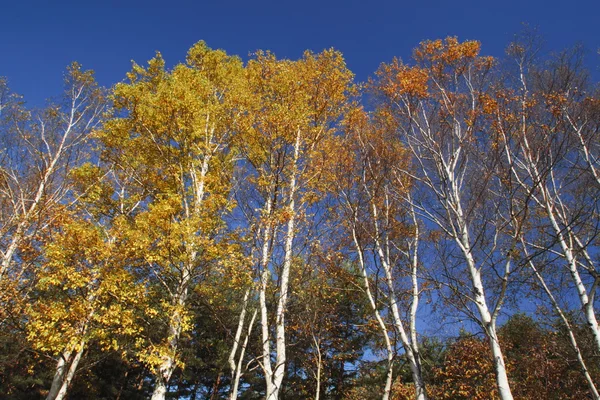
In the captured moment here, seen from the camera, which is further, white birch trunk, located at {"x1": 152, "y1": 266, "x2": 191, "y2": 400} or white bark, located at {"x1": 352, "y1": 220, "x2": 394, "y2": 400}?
white bark, located at {"x1": 352, "y1": 220, "x2": 394, "y2": 400}

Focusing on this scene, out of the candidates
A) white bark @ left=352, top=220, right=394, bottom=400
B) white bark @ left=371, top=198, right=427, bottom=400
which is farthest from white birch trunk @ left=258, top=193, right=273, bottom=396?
white bark @ left=371, top=198, right=427, bottom=400

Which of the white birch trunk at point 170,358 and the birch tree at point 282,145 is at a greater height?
the birch tree at point 282,145

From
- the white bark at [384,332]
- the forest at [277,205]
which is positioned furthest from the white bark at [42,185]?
the white bark at [384,332]

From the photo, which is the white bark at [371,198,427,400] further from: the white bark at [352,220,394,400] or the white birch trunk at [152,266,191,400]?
the white birch trunk at [152,266,191,400]

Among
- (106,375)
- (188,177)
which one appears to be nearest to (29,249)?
(188,177)

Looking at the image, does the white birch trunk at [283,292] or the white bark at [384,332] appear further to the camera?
the white bark at [384,332]

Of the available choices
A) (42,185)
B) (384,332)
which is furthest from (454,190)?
(42,185)

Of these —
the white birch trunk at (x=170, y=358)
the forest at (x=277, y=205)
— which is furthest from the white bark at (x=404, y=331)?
the white birch trunk at (x=170, y=358)

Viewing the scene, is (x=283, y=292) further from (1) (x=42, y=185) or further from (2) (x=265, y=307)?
(1) (x=42, y=185)

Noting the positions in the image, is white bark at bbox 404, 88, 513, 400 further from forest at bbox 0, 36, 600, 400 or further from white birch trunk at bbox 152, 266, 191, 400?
white birch trunk at bbox 152, 266, 191, 400

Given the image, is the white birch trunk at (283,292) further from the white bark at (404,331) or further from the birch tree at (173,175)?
the white bark at (404,331)

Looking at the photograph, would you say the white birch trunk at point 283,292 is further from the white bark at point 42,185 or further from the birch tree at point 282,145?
the white bark at point 42,185

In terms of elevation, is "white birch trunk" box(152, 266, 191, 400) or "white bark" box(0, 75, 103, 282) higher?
"white bark" box(0, 75, 103, 282)

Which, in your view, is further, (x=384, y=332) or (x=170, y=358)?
(x=384, y=332)
